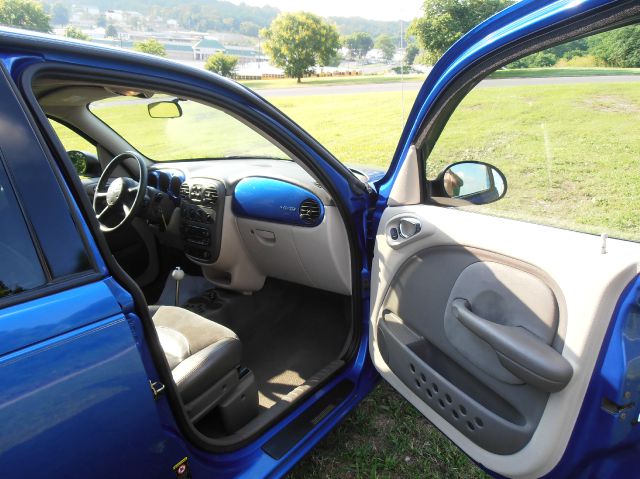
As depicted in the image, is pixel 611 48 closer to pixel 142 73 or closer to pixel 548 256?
pixel 548 256

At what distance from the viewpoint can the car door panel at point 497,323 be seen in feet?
3.92

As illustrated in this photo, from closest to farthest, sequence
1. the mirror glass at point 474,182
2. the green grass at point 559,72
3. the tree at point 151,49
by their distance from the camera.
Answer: the green grass at point 559,72 → the tree at point 151,49 → the mirror glass at point 474,182

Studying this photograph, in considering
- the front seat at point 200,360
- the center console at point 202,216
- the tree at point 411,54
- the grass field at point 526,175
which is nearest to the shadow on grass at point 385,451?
the grass field at point 526,175

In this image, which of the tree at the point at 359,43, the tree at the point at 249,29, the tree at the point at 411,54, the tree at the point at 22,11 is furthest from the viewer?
the tree at the point at 249,29

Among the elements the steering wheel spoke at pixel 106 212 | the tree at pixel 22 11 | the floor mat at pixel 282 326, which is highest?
the tree at pixel 22 11

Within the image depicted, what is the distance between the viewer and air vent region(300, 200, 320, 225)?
2324 mm

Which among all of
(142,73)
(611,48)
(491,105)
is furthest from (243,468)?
(611,48)

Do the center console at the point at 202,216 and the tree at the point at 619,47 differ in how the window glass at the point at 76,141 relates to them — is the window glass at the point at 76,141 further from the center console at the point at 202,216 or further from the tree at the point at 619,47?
the tree at the point at 619,47

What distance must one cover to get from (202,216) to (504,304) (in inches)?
80.3

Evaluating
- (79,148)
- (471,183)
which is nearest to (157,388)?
(471,183)

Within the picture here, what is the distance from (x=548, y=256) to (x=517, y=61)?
682mm

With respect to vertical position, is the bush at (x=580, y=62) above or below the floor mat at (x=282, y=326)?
above

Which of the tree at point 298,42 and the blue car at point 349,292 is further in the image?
the tree at point 298,42

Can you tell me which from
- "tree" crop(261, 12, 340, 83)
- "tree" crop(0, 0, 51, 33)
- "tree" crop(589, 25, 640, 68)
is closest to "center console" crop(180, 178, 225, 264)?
"tree" crop(589, 25, 640, 68)
